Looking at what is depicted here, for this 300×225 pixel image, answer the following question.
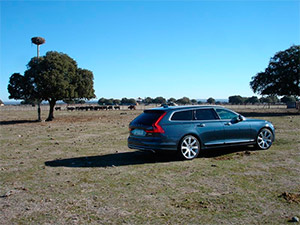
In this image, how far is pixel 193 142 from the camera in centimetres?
824

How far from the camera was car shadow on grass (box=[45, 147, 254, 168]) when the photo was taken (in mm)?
8023

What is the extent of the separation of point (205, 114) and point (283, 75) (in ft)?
108

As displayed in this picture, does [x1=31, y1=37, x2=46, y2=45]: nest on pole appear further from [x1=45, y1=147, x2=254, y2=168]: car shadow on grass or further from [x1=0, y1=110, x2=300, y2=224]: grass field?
[x1=45, y1=147, x2=254, y2=168]: car shadow on grass

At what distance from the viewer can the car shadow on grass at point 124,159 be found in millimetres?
8023

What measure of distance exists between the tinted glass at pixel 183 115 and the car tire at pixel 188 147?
1.81ft

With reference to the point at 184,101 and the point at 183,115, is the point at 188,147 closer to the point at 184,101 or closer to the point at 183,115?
the point at 183,115

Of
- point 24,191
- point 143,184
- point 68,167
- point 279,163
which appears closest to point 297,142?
point 279,163

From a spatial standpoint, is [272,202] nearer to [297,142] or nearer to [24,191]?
[24,191]

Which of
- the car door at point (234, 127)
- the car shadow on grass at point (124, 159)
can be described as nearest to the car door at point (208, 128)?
the car door at point (234, 127)

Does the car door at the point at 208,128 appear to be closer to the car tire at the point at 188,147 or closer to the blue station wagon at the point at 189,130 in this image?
the blue station wagon at the point at 189,130

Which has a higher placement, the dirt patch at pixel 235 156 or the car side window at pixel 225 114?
the car side window at pixel 225 114

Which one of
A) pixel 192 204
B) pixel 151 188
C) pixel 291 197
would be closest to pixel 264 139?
pixel 291 197

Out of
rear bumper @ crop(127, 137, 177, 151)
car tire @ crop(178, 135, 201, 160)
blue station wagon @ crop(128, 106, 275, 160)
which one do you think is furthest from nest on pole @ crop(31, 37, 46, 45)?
car tire @ crop(178, 135, 201, 160)

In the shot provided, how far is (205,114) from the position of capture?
8703 millimetres
